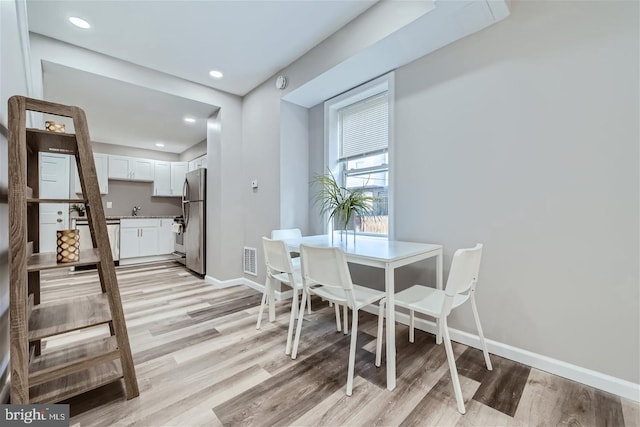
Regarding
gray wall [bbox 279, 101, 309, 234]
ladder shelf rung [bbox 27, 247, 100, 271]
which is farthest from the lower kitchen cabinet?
ladder shelf rung [bbox 27, 247, 100, 271]

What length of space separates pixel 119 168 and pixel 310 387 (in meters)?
5.89

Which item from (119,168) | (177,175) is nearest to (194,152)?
(177,175)

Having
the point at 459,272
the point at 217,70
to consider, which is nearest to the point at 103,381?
the point at 459,272

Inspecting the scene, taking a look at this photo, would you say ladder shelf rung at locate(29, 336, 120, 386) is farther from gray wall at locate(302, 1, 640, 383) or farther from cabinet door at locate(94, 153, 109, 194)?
cabinet door at locate(94, 153, 109, 194)

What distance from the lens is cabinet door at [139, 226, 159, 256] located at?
516 cm

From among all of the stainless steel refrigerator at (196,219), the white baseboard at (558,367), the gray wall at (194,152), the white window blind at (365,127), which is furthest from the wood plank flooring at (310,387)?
the gray wall at (194,152)

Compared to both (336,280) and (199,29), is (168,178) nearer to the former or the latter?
(199,29)

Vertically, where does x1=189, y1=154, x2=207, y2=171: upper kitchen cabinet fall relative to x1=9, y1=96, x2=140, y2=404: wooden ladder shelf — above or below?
above

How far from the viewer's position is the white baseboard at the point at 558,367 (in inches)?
56.0

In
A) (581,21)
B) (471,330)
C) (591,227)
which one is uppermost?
(581,21)

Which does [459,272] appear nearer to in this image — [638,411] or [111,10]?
[638,411]

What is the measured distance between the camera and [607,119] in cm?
147

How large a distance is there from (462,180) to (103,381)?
2541 mm

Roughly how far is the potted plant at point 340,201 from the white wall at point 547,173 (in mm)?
573
